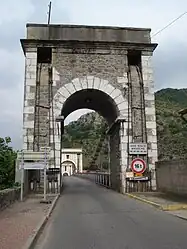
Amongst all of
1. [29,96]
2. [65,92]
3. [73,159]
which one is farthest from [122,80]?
[73,159]

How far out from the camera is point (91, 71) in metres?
22.4

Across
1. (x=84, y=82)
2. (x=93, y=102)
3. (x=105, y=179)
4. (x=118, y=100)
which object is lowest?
(x=105, y=179)

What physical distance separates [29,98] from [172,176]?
9688 mm

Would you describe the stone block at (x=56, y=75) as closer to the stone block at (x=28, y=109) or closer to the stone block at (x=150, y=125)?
the stone block at (x=28, y=109)

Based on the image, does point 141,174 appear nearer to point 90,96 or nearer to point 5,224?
point 90,96

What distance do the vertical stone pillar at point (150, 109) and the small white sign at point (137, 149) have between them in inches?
15.7

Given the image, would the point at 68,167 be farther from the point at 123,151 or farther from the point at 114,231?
the point at 114,231

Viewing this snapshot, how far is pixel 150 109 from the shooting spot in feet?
71.8

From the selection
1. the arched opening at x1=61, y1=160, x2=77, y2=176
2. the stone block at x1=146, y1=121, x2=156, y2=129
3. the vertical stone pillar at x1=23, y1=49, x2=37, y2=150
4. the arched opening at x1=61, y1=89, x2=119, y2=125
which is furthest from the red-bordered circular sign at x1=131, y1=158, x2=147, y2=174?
the arched opening at x1=61, y1=160, x2=77, y2=176

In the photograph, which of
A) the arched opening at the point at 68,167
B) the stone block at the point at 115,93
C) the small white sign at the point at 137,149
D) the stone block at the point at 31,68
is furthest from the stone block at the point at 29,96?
the arched opening at the point at 68,167

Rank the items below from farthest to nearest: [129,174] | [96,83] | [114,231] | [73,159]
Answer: [73,159] → [96,83] → [129,174] → [114,231]

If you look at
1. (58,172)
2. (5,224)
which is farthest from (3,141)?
(5,224)

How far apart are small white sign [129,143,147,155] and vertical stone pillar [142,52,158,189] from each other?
399 millimetres

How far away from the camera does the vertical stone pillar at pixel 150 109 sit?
69.6 ft
